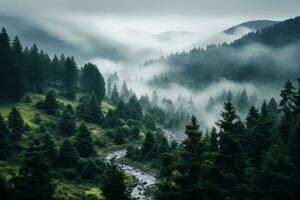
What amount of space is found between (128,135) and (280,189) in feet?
312

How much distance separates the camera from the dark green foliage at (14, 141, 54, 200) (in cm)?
3806

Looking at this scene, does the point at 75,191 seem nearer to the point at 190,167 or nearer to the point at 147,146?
the point at 147,146

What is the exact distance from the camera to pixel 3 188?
40000 mm

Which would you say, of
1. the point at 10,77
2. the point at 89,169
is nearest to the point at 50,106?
the point at 10,77

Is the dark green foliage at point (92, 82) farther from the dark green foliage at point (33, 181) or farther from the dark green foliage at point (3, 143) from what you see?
the dark green foliage at point (33, 181)

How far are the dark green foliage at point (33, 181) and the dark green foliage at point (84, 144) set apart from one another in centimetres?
5535

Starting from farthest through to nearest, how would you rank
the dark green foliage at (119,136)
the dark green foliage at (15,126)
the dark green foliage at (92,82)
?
the dark green foliage at (92,82)
the dark green foliage at (119,136)
the dark green foliage at (15,126)

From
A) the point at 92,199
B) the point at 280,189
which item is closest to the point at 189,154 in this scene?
the point at 280,189

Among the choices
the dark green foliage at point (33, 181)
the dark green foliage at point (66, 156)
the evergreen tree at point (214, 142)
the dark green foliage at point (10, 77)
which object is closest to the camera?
the dark green foliage at point (33, 181)

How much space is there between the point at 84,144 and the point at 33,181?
57.1 meters

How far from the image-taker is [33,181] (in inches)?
1512

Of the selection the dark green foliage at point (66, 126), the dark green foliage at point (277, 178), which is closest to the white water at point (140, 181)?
the dark green foliage at point (66, 126)

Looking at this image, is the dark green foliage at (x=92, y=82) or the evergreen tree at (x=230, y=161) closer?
the evergreen tree at (x=230, y=161)

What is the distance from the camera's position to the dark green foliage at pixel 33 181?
38062 mm
